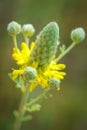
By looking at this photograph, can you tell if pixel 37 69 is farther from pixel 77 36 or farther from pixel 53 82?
pixel 77 36

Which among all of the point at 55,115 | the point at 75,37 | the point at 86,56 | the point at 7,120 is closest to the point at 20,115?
the point at 75,37

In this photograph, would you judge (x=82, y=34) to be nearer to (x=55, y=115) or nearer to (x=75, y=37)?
(x=75, y=37)

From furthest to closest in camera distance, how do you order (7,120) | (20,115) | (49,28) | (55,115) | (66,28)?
(66,28) < (55,115) < (7,120) < (20,115) < (49,28)

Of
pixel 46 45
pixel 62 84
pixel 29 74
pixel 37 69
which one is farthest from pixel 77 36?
pixel 62 84

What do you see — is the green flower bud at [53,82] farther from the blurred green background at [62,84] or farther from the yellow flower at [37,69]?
the blurred green background at [62,84]

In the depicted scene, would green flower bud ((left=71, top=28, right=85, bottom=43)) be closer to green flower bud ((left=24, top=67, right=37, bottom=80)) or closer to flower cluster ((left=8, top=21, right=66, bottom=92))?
flower cluster ((left=8, top=21, right=66, bottom=92))

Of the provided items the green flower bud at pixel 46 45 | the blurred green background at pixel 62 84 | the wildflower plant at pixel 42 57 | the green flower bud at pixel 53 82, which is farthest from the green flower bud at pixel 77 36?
the blurred green background at pixel 62 84

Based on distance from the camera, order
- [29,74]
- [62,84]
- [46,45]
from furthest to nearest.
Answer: [62,84]
[46,45]
[29,74]
